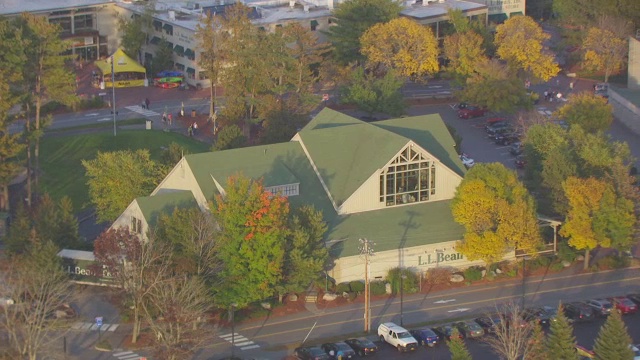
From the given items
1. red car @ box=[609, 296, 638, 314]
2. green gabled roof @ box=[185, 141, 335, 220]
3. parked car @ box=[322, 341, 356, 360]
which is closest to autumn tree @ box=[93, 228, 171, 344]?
green gabled roof @ box=[185, 141, 335, 220]

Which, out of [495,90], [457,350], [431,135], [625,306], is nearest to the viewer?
[457,350]

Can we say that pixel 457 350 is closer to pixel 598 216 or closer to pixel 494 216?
pixel 494 216

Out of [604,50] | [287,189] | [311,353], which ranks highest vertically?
[604,50]

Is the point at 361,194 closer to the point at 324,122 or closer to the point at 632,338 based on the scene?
the point at 324,122

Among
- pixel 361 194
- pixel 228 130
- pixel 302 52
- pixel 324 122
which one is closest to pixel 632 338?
pixel 361 194

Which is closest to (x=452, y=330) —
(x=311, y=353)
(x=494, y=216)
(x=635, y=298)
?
(x=311, y=353)

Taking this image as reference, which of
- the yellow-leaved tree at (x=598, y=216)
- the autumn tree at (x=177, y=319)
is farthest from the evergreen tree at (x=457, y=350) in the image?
the yellow-leaved tree at (x=598, y=216)
